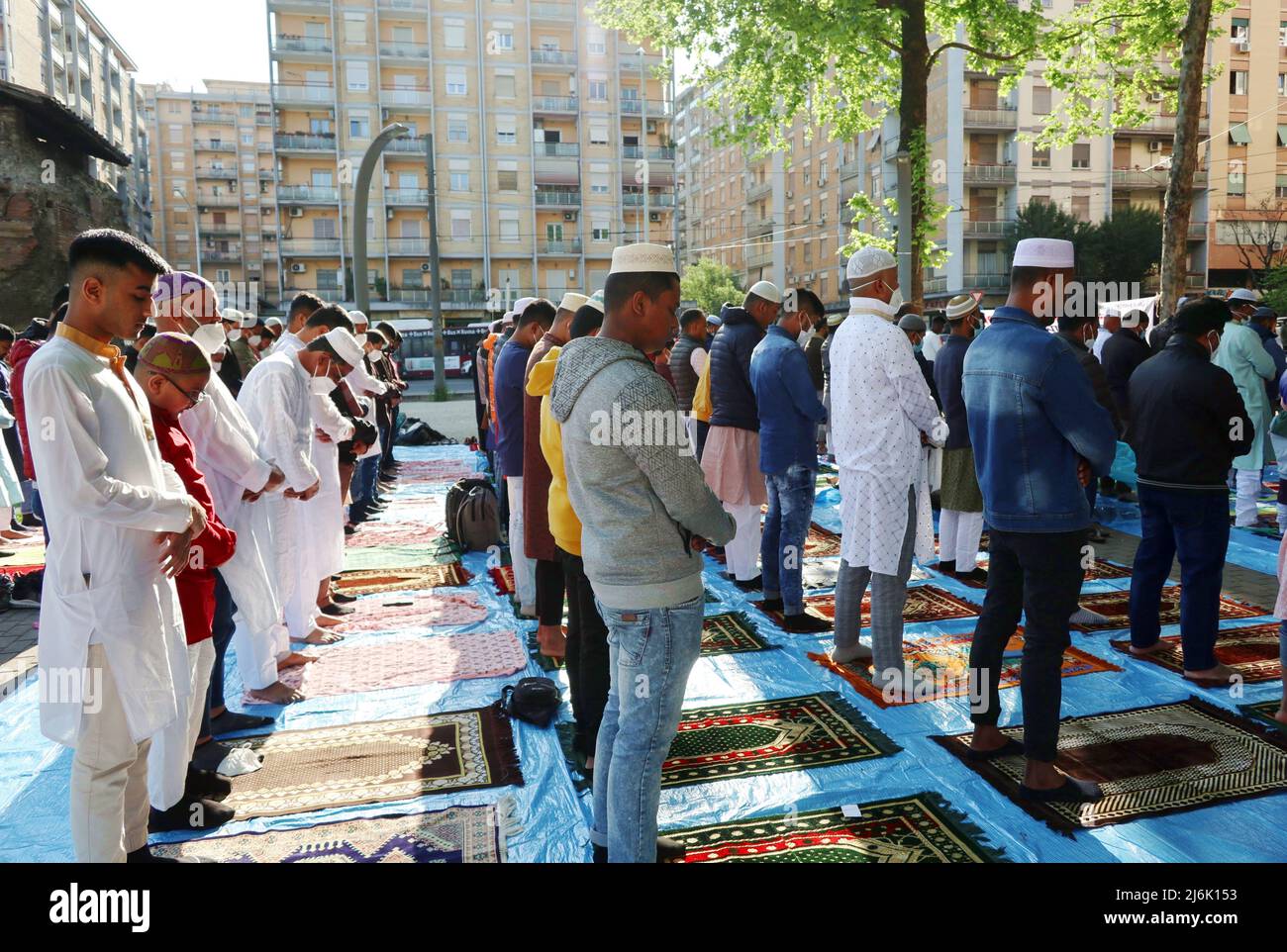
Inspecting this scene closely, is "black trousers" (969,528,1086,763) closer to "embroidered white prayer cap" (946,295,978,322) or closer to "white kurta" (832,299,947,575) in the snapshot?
"white kurta" (832,299,947,575)

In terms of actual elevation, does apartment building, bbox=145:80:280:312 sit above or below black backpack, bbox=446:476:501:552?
above

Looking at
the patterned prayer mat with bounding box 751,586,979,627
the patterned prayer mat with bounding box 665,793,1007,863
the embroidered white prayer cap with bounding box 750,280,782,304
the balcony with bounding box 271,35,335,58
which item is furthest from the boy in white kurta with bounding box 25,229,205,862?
the balcony with bounding box 271,35,335,58

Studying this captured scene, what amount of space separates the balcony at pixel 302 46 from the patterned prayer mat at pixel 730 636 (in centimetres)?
5078

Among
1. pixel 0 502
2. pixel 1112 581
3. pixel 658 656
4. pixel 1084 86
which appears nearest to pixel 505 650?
pixel 658 656

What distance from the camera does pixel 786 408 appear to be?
617 cm

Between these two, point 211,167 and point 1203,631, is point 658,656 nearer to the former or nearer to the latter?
point 1203,631

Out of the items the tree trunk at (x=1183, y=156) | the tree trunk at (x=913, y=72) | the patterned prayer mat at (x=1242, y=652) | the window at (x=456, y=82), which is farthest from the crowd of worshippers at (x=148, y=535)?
the window at (x=456, y=82)

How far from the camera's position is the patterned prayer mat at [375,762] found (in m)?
4.01

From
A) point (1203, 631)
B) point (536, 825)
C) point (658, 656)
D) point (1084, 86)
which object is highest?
point (1084, 86)

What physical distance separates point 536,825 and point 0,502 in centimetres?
834

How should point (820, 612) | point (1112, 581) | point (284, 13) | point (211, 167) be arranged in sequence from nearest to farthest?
point (820, 612) < point (1112, 581) < point (284, 13) < point (211, 167)

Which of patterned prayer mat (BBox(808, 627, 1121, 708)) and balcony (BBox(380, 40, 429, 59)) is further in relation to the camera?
balcony (BBox(380, 40, 429, 59))

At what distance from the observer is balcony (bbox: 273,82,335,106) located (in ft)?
159

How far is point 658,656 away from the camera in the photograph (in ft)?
9.22
